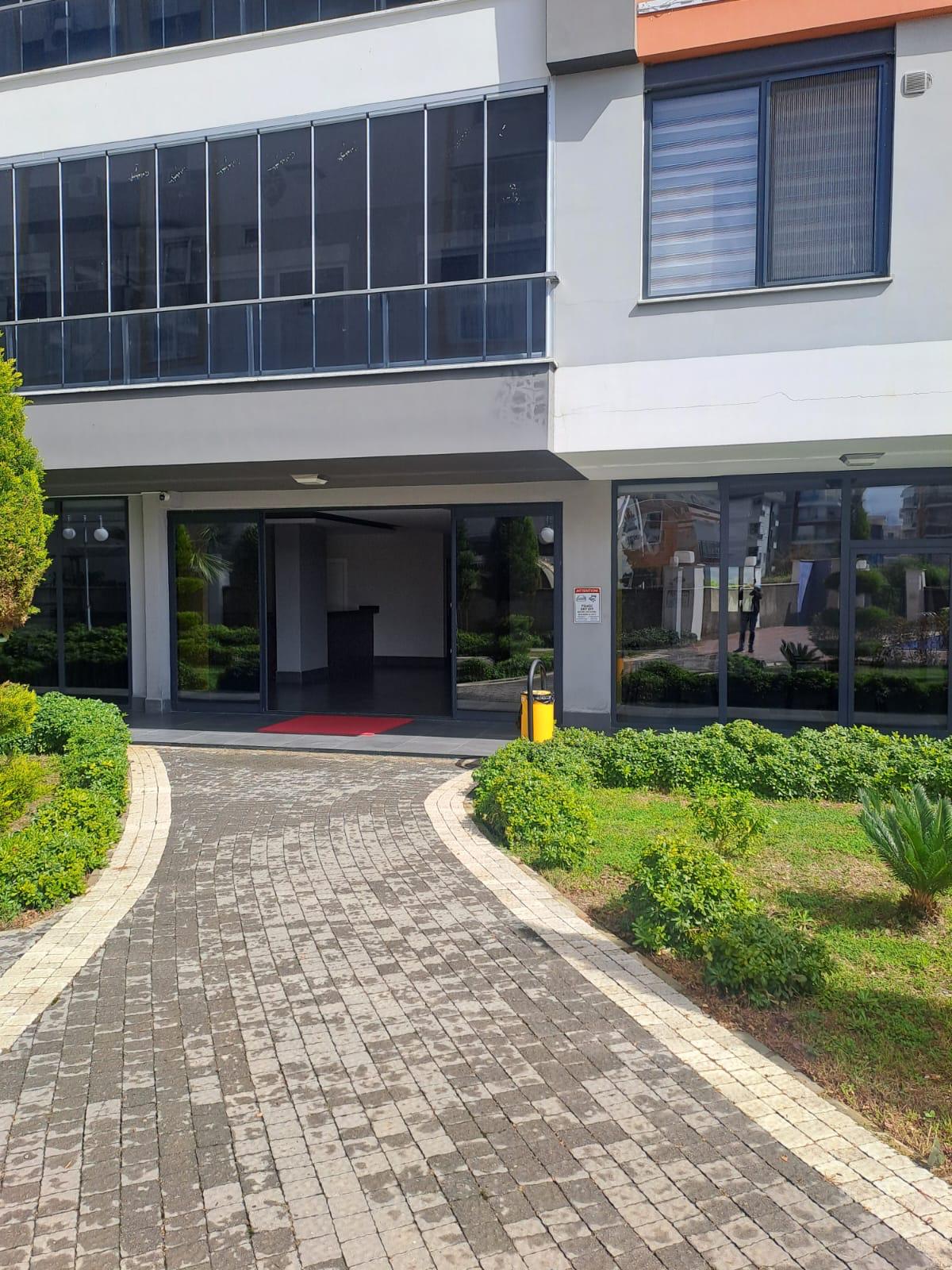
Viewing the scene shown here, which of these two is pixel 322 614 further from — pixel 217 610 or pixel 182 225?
pixel 182 225

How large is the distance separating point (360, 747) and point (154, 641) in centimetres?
481

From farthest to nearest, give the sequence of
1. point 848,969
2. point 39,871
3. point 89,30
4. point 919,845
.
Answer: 1. point 89,30
2. point 39,871
3. point 919,845
4. point 848,969

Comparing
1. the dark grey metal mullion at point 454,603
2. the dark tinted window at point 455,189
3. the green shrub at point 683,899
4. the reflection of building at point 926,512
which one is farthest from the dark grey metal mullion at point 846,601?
the green shrub at point 683,899

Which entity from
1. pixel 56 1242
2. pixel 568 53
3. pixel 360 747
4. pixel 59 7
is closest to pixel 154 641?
pixel 360 747

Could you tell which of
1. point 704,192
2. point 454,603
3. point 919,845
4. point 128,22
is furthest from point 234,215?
point 919,845

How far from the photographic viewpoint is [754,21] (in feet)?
34.4

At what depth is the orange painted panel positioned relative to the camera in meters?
10.1

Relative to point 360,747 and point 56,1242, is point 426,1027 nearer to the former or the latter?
point 56,1242

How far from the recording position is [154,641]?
15367 mm

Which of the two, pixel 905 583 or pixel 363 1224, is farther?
pixel 905 583

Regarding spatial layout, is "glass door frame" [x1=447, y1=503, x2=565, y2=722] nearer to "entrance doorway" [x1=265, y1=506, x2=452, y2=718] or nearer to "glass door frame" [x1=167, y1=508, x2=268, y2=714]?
"entrance doorway" [x1=265, y1=506, x2=452, y2=718]

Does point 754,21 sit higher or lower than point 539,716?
higher

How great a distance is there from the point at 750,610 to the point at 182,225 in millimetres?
8273

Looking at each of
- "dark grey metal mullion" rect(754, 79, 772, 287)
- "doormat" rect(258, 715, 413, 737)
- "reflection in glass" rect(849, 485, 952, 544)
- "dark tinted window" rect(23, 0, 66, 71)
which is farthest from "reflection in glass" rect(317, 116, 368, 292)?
"reflection in glass" rect(849, 485, 952, 544)
